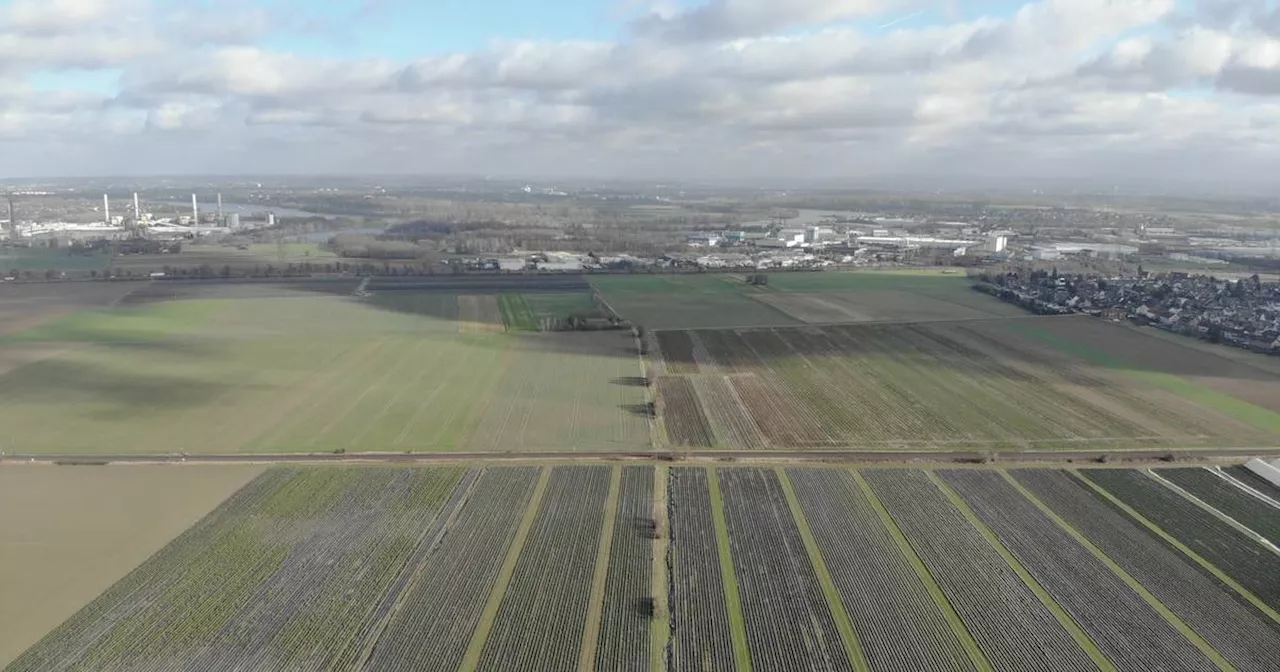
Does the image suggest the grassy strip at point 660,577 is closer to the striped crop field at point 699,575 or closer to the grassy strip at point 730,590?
the striped crop field at point 699,575

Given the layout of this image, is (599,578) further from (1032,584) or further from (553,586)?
(1032,584)

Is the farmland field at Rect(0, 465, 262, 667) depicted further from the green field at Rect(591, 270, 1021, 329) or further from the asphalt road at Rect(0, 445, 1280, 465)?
the green field at Rect(591, 270, 1021, 329)

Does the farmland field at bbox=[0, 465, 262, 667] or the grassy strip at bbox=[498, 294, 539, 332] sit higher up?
the grassy strip at bbox=[498, 294, 539, 332]

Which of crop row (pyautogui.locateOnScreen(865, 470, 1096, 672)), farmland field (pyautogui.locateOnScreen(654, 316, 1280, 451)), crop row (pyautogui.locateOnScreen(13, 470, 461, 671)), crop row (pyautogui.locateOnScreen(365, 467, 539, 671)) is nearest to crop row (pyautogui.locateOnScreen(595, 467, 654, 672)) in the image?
crop row (pyautogui.locateOnScreen(365, 467, 539, 671))

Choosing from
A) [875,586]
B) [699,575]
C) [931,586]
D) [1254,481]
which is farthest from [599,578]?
[1254,481]

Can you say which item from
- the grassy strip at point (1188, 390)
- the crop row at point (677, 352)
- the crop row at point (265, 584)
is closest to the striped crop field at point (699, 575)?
the crop row at point (265, 584)

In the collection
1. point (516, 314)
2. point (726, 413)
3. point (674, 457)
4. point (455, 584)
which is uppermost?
point (516, 314)

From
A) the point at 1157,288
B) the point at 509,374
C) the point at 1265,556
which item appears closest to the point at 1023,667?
the point at 1265,556
